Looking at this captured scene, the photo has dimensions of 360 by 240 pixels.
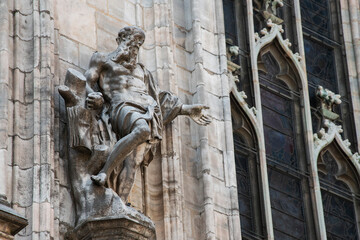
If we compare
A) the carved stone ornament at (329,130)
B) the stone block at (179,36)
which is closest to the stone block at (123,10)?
the stone block at (179,36)

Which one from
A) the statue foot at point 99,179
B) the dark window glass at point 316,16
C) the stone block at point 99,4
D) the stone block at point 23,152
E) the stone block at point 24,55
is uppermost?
the dark window glass at point 316,16

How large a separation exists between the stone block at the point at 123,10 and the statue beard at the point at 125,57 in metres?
0.99

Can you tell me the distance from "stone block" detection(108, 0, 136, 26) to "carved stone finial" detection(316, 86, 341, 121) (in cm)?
344

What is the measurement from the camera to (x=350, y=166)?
18875 millimetres

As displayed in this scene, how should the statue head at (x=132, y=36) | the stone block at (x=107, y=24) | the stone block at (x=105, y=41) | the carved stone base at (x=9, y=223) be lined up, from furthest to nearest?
the stone block at (x=107, y=24), the stone block at (x=105, y=41), the statue head at (x=132, y=36), the carved stone base at (x=9, y=223)

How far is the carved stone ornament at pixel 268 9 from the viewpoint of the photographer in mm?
19208

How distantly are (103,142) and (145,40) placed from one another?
198cm

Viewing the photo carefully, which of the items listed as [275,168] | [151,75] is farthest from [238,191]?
[151,75]

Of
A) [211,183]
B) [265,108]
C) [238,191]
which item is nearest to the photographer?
[211,183]

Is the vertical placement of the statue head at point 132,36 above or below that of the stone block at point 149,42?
below

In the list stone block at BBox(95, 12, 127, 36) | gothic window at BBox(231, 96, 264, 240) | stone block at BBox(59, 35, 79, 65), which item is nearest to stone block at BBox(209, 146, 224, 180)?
gothic window at BBox(231, 96, 264, 240)

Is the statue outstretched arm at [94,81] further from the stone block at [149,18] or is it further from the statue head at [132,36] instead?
the stone block at [149,18]

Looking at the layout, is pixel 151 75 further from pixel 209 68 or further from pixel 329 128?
pixel 329 128

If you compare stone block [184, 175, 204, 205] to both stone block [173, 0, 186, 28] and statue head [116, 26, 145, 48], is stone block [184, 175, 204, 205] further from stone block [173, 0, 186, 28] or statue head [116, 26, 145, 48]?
stone block [173, 0, 186, 28]
